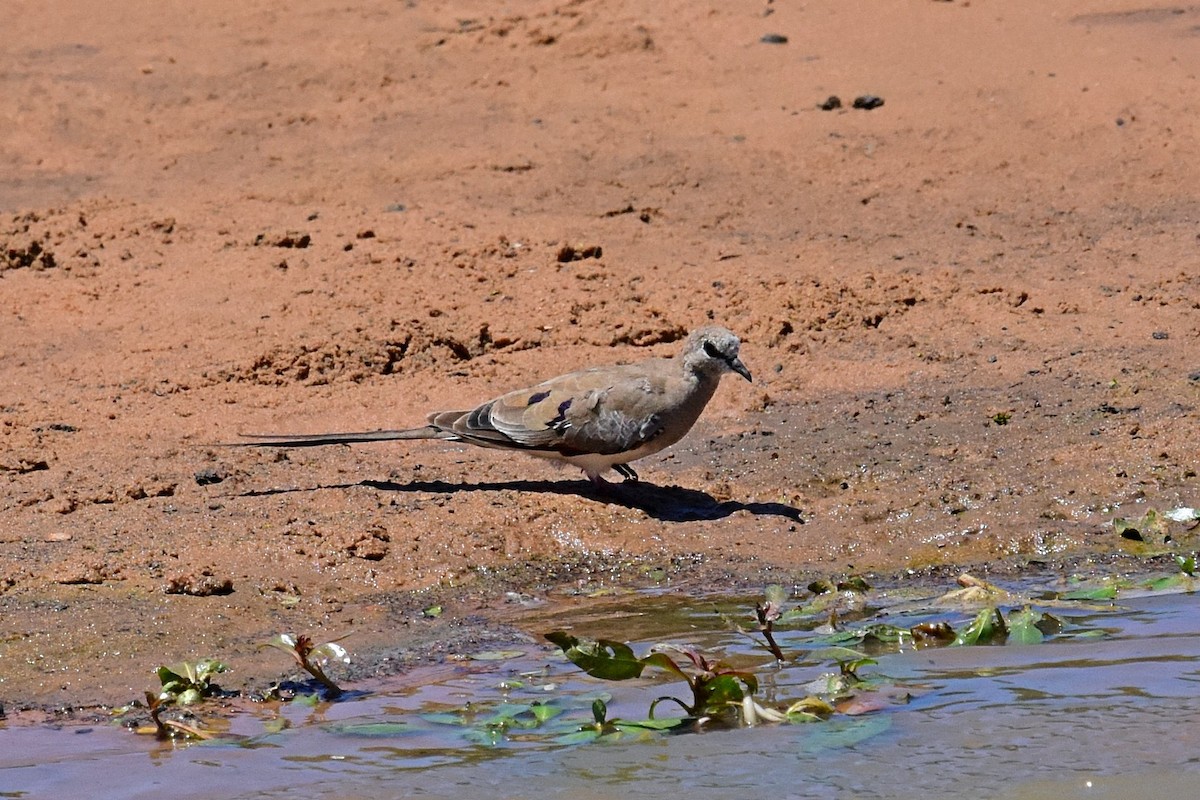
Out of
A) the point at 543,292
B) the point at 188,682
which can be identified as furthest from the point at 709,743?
the point at 543,292

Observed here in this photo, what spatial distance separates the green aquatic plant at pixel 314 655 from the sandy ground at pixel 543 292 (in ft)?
0.62

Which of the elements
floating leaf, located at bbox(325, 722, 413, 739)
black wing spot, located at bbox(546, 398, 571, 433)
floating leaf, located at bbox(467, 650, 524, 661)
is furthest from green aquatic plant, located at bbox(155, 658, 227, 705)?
black wing spot, located at bbox(546, 398, 571, 433)

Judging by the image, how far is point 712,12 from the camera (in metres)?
12.9

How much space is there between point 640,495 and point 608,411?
40 centimetres

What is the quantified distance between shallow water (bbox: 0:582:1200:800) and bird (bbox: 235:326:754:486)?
1.58 metres

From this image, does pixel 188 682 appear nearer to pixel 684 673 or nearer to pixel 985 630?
Result: pixel 684 673

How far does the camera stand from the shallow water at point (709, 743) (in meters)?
4.19

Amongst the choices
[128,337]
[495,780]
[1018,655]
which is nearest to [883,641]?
[1018,655]

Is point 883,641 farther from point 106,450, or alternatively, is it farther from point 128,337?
point 128,337

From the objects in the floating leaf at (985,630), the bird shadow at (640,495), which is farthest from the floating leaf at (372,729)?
the bird shadow at (640,495)

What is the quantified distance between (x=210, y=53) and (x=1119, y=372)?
7865 mm

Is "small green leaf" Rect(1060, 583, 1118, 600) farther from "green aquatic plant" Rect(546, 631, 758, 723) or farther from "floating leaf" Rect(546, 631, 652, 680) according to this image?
"floating leaf" Rect(546, 631, 652, 680)

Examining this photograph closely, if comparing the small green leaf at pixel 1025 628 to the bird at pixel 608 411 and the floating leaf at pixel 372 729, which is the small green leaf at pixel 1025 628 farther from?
the floating leaf at pixel 372 729

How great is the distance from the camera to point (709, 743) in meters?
4.48
